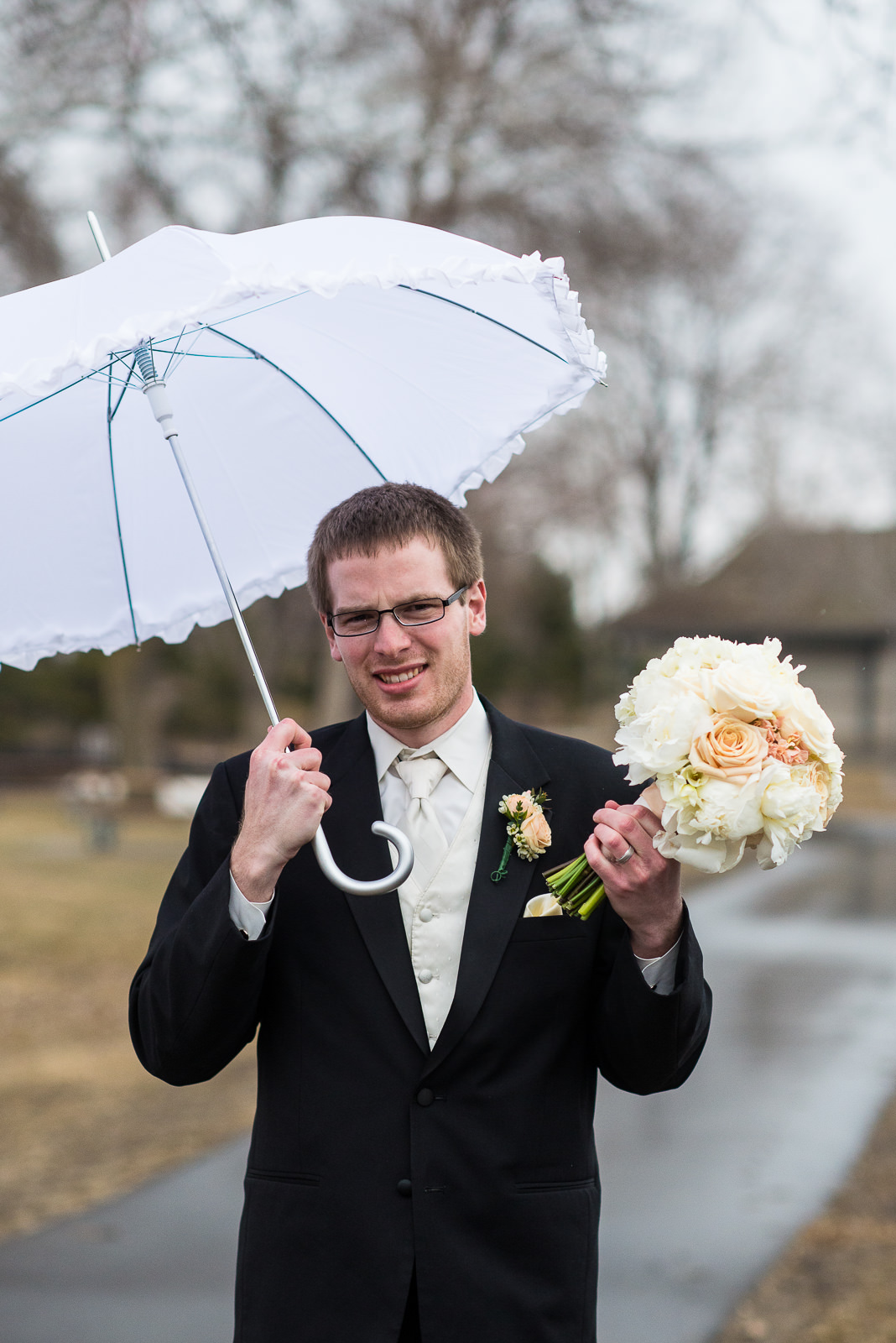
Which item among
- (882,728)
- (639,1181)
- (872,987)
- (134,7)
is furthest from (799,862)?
(882,728)

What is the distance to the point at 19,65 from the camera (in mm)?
7270

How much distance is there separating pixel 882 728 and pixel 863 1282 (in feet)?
117

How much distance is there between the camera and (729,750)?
6.09 feet

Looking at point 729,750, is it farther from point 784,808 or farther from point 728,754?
point 784,808

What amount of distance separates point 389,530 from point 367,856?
577mm

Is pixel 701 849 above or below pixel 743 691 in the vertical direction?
below

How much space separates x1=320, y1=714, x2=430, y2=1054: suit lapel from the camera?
2.18 m

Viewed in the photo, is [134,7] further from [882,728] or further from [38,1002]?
[882,728]

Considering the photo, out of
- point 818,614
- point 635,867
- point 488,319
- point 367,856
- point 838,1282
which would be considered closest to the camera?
point 635,867

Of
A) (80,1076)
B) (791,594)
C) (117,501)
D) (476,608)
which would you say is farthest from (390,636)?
(791,594)

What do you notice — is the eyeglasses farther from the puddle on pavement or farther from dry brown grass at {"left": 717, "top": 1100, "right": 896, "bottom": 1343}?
→ the puddle on pavement

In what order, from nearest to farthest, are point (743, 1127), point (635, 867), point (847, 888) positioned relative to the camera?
point (635, 867) → point (743, 1127) → point (847, 888)

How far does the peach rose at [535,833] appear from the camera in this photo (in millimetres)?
2250

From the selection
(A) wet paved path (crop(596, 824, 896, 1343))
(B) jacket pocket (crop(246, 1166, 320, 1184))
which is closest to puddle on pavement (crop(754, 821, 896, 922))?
(A) wet paved path (crop(596, 824, 896, 1343))
